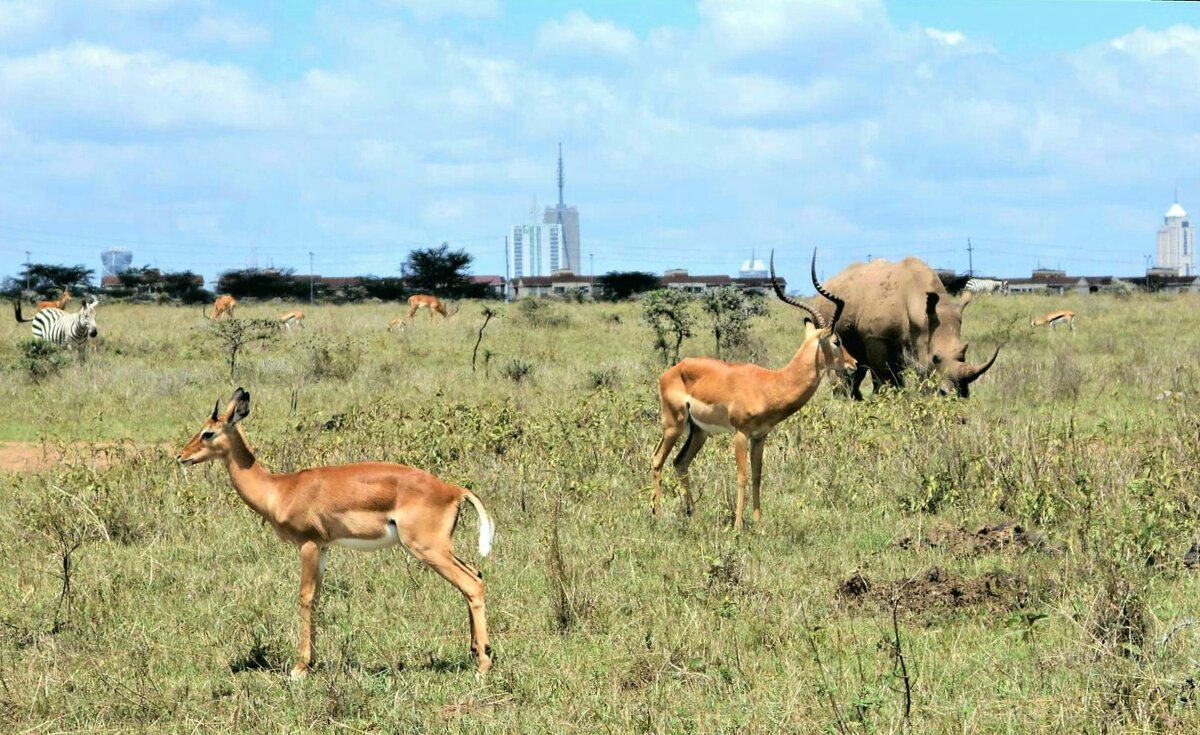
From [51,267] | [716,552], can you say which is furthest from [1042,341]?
[51,267]

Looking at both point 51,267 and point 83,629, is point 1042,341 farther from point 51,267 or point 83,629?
point 51,267

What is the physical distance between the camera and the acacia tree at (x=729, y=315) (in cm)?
2161

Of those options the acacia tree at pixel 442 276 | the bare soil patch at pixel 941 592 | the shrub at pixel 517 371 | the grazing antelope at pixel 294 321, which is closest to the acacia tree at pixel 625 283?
the acacia tree at pixel 442 276

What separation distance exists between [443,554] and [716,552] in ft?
7.91

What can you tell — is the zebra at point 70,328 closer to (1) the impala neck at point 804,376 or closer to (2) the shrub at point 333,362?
(2) the shrub at point 333,362

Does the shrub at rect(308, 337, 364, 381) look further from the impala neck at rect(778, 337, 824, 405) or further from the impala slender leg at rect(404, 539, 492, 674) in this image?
the impala slender leg at rect(404, 539, 492, 674)

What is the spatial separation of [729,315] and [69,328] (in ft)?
36.1

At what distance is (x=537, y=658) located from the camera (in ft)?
20.4

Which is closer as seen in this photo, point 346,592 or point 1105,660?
point 1105,660

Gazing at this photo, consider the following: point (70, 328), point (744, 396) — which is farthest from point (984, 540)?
point (70, 328)

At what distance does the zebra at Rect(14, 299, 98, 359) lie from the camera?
22141mm

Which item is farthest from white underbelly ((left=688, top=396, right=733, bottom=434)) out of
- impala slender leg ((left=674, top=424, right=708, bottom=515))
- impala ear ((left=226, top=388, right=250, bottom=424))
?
impala ear ((left=226, top=388, right=250, bottom=424))

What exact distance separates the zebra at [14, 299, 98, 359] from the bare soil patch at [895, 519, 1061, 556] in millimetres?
16630

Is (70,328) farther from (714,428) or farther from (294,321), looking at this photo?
(714,428)
